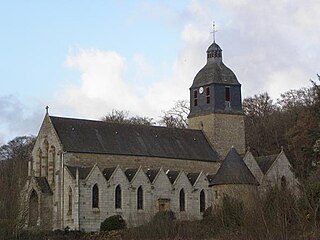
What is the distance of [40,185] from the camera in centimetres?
5903

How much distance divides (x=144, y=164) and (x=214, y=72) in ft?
37.0

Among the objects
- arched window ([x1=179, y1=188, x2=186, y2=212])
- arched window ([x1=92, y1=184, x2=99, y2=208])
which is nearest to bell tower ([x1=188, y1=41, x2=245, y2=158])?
arched window ([x1=179, y1=188, x2=186, y2=212])

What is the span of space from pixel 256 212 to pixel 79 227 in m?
34.2

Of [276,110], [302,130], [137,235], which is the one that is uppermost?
[276,110]

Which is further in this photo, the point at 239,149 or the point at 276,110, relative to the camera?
the point at 276,110

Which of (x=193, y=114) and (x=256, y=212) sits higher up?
(x=193, y=114)

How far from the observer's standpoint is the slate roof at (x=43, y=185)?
2320 inches

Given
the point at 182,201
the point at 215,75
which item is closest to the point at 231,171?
the point at 182,201

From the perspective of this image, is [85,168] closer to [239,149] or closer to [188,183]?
[188,183]

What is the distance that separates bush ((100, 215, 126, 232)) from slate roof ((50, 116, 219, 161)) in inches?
275

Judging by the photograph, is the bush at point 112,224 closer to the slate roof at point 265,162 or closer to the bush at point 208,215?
the bush at point 208,215

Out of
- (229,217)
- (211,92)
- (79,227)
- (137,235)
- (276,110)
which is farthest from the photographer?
(276,110)

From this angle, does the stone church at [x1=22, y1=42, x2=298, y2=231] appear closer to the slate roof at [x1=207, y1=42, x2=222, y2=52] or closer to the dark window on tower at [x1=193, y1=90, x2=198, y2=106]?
the dark window on tower at [x1=193, y1=90, x2=198, y2=106]

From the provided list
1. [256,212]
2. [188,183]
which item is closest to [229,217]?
[256,212]
